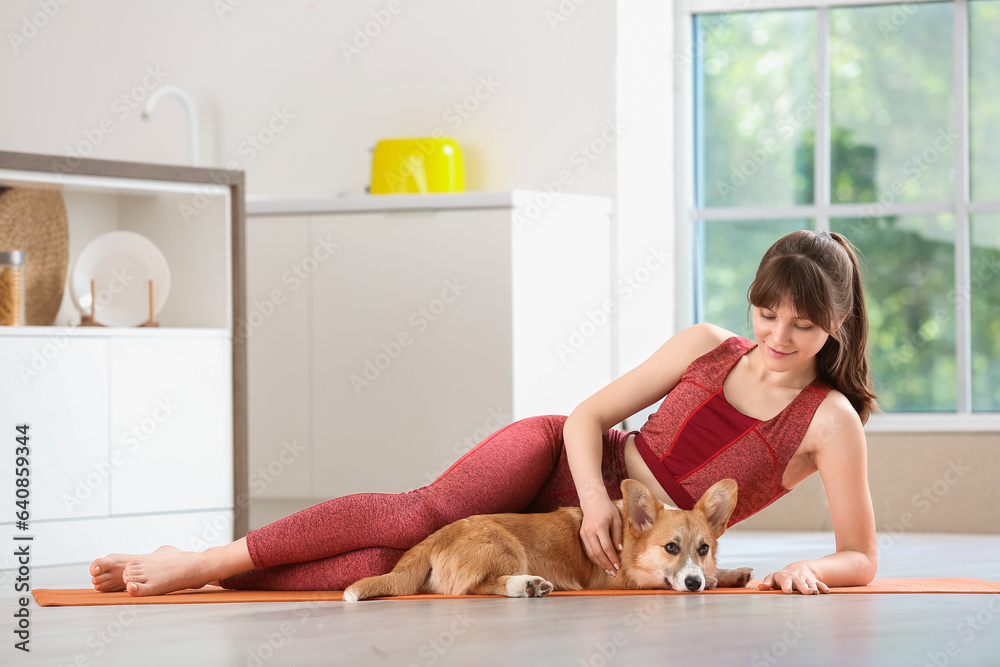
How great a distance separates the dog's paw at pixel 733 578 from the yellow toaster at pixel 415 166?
186 centimetres

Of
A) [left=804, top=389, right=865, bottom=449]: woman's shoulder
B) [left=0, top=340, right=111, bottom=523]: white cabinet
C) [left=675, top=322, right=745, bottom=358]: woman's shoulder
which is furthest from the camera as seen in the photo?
[left=0, top=340, right=111, bottom=523]: white cabinet

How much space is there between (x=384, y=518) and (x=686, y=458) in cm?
58

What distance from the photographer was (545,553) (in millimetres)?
1975

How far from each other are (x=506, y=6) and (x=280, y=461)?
1649mm

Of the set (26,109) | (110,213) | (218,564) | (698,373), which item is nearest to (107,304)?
(110,213)

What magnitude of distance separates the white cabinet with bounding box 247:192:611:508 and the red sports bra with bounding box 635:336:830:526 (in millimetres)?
1206

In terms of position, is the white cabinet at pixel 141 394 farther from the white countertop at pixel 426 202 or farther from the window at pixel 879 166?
the window at pixel 879 166

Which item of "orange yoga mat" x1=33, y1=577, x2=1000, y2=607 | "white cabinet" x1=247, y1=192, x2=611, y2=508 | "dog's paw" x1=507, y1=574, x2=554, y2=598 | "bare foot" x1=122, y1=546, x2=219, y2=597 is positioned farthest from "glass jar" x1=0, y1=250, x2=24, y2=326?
"dog's paw" x1=507, y1=574, x2=554, y2=598

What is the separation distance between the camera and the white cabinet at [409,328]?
336 centimetres

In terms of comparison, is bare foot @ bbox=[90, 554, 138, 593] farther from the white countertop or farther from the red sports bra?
the white countertop

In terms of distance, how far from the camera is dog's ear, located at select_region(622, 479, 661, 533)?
1910mm

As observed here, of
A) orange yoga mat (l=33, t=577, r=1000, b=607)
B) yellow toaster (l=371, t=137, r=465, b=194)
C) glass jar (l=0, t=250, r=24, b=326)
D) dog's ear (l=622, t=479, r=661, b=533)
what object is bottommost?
orange yoga mat (l=33, t=577, r=1000, b=607)

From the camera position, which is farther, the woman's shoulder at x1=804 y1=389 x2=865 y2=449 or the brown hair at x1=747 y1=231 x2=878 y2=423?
the woman's shoulder at x1=804 y1=389 x2=865 y2=449

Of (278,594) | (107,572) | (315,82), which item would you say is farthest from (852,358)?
(315,82)
